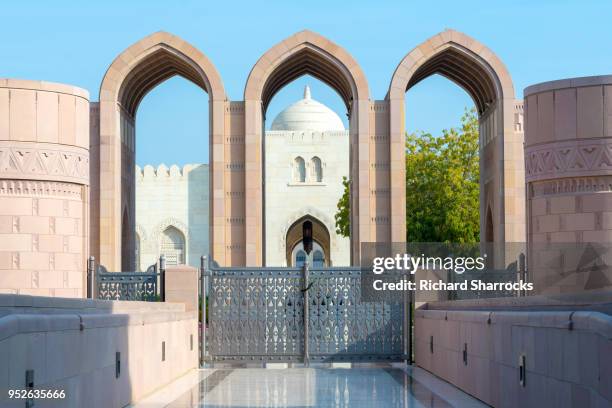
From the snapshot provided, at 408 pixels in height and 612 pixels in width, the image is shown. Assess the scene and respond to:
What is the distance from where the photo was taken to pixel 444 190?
1473 inches

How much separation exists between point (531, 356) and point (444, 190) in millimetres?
29410

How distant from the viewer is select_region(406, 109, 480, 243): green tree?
1469 inches

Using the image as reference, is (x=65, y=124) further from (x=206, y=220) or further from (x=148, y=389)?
(x=206, y=220)

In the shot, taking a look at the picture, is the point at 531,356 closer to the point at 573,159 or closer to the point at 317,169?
the point at 573,159

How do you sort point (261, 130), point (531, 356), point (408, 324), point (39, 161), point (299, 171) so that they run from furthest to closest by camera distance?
point (299, 171) → point (261, 130) → point (408, 324) → point (39, 161) → point (531, 356)

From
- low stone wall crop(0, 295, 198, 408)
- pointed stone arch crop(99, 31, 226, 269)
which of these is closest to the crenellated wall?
pointed stone arch crop(99, 31, 226, 269)

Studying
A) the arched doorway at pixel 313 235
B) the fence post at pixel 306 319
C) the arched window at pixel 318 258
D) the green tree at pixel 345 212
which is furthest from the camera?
the arched window at pixel 318 258

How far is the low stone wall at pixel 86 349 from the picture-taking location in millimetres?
6379

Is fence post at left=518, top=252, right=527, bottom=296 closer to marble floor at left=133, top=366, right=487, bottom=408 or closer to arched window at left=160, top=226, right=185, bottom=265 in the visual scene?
marble floor at left=133, top=366, right=487, bottom=408

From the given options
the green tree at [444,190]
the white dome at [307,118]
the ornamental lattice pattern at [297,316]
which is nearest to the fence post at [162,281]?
the ornamental lattice pattern at [297,316]

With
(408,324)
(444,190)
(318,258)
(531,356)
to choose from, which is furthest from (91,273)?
(318,258)

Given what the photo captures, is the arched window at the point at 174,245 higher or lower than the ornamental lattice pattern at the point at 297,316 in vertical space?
higher

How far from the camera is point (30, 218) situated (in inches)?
604

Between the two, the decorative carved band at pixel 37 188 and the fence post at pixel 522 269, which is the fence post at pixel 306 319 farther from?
the decorative carved band at pixel 37 188
